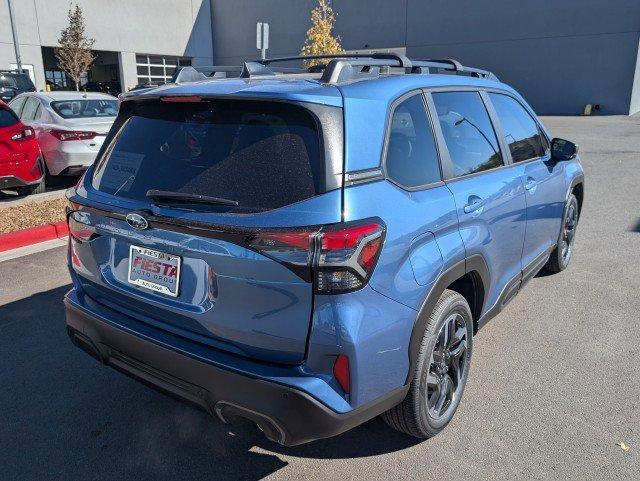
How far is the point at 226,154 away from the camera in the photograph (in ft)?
7.79

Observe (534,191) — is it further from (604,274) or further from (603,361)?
(604,274)

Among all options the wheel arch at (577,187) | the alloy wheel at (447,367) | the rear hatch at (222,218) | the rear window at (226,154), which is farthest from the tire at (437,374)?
the wheel arch at (577,187)

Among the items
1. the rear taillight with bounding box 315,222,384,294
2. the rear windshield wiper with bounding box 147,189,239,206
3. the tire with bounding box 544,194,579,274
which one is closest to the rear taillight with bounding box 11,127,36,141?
the rear windshield wiper with bounding box 147,189,239,206

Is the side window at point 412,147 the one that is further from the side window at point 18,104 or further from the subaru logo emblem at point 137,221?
the side window at point 18,104

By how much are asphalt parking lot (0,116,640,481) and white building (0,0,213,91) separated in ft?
86.6

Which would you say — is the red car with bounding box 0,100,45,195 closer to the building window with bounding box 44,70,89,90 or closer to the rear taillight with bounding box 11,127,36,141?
the rear taillight with bounding box 11,127,36,141

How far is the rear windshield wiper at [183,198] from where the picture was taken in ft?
7.40

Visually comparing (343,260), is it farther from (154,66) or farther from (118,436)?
(154,66)

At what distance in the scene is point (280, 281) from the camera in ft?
6.95

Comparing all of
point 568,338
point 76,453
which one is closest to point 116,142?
point 76,453

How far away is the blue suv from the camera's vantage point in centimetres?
213

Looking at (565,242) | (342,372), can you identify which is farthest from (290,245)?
(565,242)

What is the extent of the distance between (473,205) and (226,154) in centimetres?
137

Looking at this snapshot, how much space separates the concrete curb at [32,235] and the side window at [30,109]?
410cm
